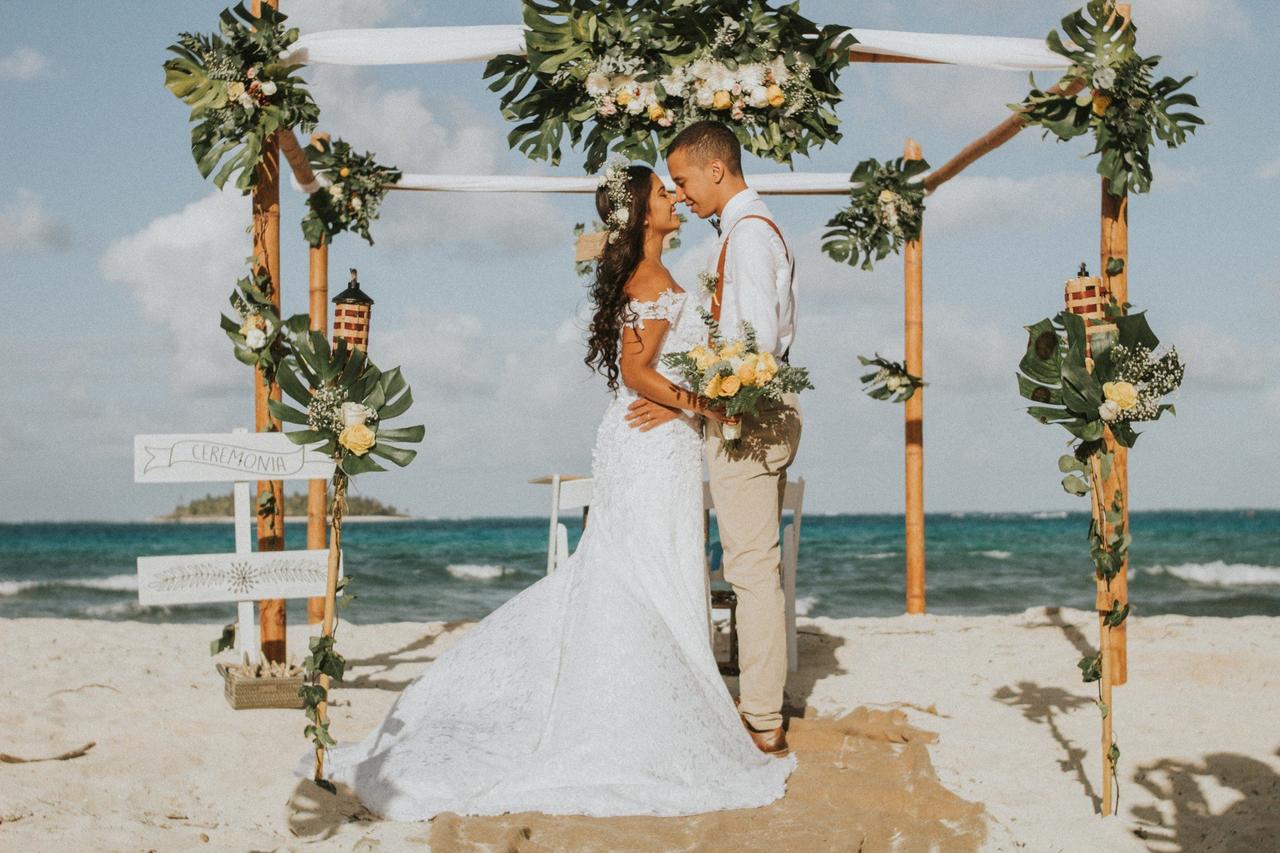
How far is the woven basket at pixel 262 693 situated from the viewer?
5238 mm

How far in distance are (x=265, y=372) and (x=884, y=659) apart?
3.79 m

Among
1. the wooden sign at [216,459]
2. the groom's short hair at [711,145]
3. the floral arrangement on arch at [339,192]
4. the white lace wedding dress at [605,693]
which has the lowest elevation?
the white lace wedding dress at [605,693]

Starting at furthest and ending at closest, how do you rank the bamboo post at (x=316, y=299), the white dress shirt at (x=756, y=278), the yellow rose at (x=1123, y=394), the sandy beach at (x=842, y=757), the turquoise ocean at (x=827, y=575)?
the turquoise ocean at (x=827, y=575), the bamboo post at (x=316, y=299), the white dress shirt at (x=756, y=278), the sandy beach at (x=842, y=757), the yellow rose at (x=1123, y=394)

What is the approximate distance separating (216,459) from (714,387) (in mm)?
2562

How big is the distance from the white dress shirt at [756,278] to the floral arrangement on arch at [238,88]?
7.09 feet

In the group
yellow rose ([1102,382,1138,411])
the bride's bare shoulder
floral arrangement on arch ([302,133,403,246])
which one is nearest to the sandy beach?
yellow rose ([1102,382,1138,411])

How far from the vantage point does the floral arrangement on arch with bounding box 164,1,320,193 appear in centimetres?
504

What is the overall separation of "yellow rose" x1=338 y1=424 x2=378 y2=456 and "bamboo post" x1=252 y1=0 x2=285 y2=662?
72.1 inches

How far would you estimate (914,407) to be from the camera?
307 inches

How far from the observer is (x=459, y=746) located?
3955 millimetres

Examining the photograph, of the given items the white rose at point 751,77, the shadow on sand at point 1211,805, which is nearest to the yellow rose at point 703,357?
the white rose at point 751,77

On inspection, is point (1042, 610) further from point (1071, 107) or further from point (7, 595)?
point (7, 595)

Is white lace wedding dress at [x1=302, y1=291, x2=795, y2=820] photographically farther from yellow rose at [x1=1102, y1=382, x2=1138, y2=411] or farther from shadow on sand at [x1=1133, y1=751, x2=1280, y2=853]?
yellow rose at [x1=1102, y1=382, x2=1138, y2=411]

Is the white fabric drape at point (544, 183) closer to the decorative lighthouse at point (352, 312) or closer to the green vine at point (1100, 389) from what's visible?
the decorative lighthouse at point (352, 312)
